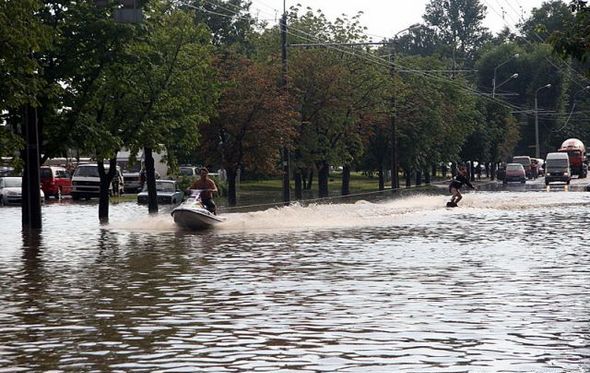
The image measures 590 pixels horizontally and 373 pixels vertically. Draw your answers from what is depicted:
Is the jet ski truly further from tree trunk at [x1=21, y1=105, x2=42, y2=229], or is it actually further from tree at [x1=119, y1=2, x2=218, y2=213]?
tree at [x1=119, y1=2, x2=218, y2=213]

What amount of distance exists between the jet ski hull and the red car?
37.3 meters

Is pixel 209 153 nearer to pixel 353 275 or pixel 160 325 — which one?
pixel 353 275

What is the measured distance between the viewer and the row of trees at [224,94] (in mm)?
35375

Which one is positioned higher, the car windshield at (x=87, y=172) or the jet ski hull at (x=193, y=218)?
the car windshield at (x=87, y=172)

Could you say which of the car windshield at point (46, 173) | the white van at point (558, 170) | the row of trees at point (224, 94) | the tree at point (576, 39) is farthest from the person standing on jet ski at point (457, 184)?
the white van at point (558, 170)

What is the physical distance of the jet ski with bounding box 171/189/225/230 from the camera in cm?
3416

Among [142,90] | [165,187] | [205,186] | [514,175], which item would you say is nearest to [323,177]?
[165,187]


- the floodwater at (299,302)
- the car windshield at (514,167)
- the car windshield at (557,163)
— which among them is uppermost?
the car windshield at (557,163)

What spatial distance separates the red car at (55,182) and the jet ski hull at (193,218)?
37336mm

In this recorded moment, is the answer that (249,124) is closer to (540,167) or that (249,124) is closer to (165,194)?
(165,194)

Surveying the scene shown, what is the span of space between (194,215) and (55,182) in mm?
40934

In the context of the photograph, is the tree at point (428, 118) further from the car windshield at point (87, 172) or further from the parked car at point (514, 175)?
the car windshield at point (87, 172)

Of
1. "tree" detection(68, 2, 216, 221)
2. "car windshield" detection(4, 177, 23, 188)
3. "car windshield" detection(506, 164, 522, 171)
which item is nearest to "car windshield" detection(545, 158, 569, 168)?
"car windshield" detection(506, 164, 522, 171)

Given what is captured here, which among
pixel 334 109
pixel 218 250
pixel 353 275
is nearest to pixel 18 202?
pixel 334 109
